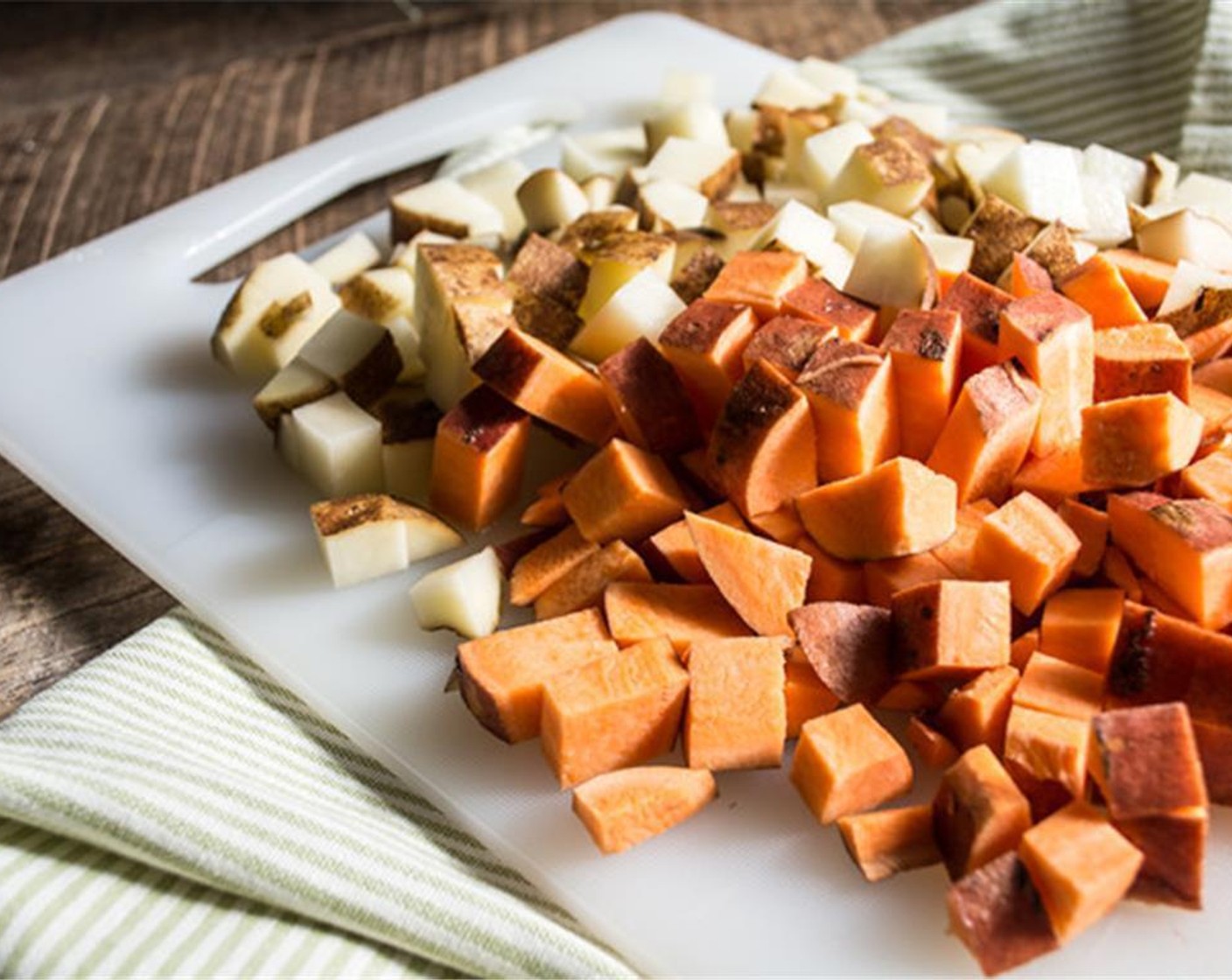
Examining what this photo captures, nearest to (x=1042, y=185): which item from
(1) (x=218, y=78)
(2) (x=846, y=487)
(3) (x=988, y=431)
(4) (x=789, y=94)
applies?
(4) (x=789, y=94)

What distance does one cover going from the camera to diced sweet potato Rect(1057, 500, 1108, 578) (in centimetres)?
194

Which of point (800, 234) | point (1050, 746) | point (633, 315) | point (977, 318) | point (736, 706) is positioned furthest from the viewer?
point (800, 234)

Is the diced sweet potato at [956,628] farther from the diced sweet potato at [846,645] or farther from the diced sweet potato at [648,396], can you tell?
the diced sweet potato at [648,396]

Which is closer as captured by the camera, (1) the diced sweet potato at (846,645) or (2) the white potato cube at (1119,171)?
(1) the diced sweet potato at (846,645)

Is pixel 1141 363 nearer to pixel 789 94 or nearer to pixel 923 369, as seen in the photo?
→ pixel 923 369

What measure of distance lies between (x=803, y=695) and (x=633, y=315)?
0.62 m

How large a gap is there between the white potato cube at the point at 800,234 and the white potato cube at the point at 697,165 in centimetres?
30

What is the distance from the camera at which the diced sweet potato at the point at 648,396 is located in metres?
2.10

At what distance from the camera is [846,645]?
187 centimetres

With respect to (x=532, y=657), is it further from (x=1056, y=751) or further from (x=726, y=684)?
(x=1056, y=751)

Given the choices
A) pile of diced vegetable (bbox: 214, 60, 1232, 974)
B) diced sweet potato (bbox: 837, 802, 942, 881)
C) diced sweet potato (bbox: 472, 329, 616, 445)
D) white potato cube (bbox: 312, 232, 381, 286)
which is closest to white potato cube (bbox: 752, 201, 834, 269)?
pile of diced vegetable (bbox: 214, 60, 1232, 974)

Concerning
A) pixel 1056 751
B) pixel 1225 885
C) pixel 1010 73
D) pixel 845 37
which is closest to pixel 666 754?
pixel 1056 751

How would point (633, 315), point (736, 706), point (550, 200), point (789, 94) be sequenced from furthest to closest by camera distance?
1. point (789, 94)
2. point (550, 200)
3. point (633, 315)
4. point (736, 706)

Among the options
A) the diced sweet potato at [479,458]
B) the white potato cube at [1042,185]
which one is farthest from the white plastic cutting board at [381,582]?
the white potato cube at [1042,185]
